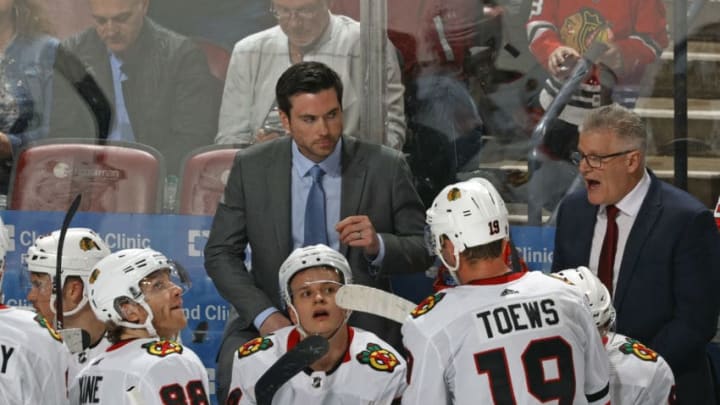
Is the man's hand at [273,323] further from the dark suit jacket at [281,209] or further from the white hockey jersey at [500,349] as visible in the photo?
the white hockey jersey at [500,349]

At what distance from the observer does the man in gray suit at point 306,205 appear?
5.28 metres

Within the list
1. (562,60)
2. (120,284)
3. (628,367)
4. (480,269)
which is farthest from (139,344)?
(562,60)

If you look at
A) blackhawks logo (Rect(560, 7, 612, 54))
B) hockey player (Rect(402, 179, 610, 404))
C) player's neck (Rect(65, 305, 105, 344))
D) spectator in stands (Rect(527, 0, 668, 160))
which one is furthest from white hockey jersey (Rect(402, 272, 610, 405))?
blackhawks logo (Rect(560, 7, 612, 54))

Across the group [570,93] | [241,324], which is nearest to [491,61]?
[570,93]

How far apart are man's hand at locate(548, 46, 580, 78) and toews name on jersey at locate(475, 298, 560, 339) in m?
2.18

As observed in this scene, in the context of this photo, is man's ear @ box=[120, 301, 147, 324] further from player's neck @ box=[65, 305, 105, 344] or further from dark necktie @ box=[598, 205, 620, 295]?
dark necktie @ box=[598, 205, 620, 295]

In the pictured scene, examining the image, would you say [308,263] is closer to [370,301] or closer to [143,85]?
[370,301]

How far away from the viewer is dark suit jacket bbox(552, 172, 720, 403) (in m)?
5.10

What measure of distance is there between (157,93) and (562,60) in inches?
68.3

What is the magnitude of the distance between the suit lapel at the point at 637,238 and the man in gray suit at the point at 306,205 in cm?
72

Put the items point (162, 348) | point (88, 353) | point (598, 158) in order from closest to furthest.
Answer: point (162, 348) → point (88, 353) → point (598, 158)

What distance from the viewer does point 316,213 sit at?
546cm

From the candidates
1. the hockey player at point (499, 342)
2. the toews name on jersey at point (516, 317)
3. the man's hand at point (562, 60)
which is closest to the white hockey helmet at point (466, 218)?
the hockey player at point (499, 342)

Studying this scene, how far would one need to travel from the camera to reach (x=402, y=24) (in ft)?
19.7
